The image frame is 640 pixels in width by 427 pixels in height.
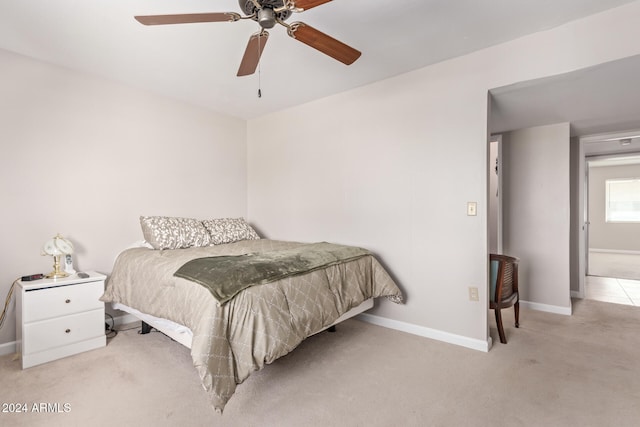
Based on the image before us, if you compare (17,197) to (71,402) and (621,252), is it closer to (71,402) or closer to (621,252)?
(71,402)

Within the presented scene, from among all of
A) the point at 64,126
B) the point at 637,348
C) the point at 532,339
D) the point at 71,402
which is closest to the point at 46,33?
the point at 64,126

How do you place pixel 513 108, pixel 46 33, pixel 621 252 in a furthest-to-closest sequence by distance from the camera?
1. pixel 621 252
2. pixel 513 108
3. pixel 46 33

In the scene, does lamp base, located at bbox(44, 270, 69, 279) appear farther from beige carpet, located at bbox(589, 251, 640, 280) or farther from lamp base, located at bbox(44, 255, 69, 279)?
beige carpet, located at bbox(589, 251, 640, 280)

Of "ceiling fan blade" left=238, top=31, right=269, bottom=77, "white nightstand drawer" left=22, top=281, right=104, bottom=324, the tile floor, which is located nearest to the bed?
"white nightstand drawer" left=22, top=281, right=104, bottom=324

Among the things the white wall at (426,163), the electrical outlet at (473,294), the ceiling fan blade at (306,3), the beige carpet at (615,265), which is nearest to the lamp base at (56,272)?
the white wall at (426,163)

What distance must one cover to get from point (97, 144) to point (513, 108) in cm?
386

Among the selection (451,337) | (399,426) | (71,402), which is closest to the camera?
(399,426)

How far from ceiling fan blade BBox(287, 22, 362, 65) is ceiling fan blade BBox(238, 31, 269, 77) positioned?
178mm

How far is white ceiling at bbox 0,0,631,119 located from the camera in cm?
190

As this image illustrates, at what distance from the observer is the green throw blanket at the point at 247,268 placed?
1.75 metres

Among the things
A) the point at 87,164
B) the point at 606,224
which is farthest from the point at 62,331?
the point at 606,224

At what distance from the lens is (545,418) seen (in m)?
1.63

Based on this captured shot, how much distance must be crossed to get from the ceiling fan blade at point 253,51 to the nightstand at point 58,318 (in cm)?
201

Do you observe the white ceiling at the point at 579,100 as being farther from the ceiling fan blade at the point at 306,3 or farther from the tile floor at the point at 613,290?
the tile floor at the point at 613,290
